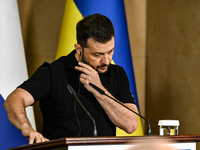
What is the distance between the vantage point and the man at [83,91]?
2.24 m

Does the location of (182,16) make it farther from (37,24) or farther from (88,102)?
(88,102)

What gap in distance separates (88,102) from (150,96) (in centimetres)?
189

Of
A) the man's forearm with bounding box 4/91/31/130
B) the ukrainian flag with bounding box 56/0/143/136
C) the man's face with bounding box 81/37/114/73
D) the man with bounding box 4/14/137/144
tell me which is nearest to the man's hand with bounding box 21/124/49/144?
the man's forearm with bounding box 4/91/31/130

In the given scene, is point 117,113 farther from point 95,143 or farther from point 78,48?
point 95,143

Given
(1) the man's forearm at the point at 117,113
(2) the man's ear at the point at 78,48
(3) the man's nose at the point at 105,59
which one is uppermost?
(2) the man's ear at the point at 78,48

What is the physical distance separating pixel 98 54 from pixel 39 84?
0.40m

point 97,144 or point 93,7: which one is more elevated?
point 93,7

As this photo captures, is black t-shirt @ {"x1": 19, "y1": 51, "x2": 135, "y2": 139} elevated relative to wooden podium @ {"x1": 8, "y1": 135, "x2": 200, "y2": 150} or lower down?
elevated

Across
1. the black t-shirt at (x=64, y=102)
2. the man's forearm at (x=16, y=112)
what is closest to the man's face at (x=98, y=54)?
the black t-shirt at (x=64, y=102)

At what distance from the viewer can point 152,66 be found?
414 centimetres

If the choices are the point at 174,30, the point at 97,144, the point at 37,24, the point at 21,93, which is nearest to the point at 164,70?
the point at 174,30

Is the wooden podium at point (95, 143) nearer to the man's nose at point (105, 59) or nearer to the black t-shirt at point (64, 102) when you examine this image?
the black t-shirt at point (64, 102)

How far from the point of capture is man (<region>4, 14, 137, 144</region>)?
7.34ft

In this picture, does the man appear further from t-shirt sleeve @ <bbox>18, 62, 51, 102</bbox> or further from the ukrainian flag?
the ukrainian flag
